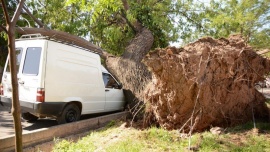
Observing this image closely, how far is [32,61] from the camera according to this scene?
6.68m

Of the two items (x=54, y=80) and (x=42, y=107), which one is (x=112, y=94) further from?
(x=42, y=107)

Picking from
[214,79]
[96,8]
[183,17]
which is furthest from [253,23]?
[96,8]

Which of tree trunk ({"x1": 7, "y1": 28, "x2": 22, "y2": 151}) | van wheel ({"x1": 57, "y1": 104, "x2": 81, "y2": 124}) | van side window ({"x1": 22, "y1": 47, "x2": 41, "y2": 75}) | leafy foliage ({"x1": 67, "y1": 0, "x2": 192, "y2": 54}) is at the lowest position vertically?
van wheel ({"x1": 57, "y1": 104, "x2": 81, "y2": 124})

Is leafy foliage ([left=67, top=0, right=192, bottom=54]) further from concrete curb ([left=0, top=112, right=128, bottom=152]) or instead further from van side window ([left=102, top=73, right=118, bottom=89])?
concrete curb ([left=0, top=112, right=128, bottom=152])

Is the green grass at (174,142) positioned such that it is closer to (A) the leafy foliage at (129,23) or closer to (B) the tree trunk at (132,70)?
(B) the tree trunk at (132,70)

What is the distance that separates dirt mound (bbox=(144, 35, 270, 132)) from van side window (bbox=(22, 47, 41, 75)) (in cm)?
307

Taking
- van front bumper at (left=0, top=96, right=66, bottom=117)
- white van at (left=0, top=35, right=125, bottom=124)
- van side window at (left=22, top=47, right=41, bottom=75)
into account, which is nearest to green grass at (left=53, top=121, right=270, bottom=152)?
van front bumper at (left=0, top=96, right=66, bottom=117)

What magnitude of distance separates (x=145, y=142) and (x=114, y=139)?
0.96 m

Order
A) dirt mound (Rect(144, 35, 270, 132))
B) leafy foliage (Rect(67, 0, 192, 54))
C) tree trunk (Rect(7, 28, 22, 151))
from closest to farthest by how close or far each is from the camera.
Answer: tree trunk (Rect(7, 28, 22, 151))
dirt mound (Rect(144, 35, 270, 132))
leafy foliage (Rect(67, 0, 192, 54))

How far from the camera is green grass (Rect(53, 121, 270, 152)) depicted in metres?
4.78

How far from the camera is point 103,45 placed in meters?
13.3

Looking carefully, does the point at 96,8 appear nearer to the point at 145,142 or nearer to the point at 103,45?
the point at 145,142

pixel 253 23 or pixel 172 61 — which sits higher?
pixel 253 23

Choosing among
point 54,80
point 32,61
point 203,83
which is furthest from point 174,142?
point 32,61
